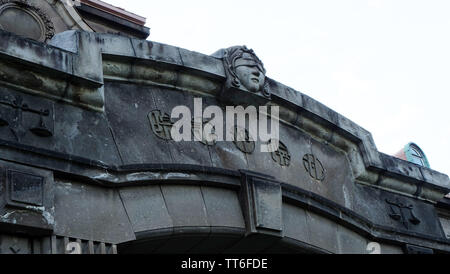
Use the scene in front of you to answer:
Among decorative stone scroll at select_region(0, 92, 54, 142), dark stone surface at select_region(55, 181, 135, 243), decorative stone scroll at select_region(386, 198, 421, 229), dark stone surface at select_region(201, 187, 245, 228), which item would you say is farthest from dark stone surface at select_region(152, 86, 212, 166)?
decorative stone scroll at select_region(386, 198, 421, 229)

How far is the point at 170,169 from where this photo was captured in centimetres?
800

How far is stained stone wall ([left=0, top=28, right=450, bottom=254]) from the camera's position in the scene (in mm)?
7332

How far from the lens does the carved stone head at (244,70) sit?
9.07 m

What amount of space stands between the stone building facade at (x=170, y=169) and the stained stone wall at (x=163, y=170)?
0.04 ft

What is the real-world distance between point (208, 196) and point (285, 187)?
92 cm

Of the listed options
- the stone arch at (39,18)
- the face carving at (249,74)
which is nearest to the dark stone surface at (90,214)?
the face carving at (249,74)

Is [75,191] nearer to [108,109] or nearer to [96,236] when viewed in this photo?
[96,236]

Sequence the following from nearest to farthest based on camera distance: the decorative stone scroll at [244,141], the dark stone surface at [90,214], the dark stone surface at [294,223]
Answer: the dark stone surface at [90,214]
the dark stone surface at [294,223]
the decorative stone scroll at [244,141]

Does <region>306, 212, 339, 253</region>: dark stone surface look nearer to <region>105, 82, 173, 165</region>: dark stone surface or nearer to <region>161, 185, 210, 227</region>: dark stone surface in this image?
<region>161, 185, 210, 227</region>: dark stone surface

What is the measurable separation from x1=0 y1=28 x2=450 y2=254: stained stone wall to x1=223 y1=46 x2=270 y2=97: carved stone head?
7cm

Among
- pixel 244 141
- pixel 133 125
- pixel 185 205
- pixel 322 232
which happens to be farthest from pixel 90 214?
pixel 322 232

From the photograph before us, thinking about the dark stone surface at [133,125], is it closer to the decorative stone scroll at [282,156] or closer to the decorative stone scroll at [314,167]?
the decorative stone scroll at [282,156]
